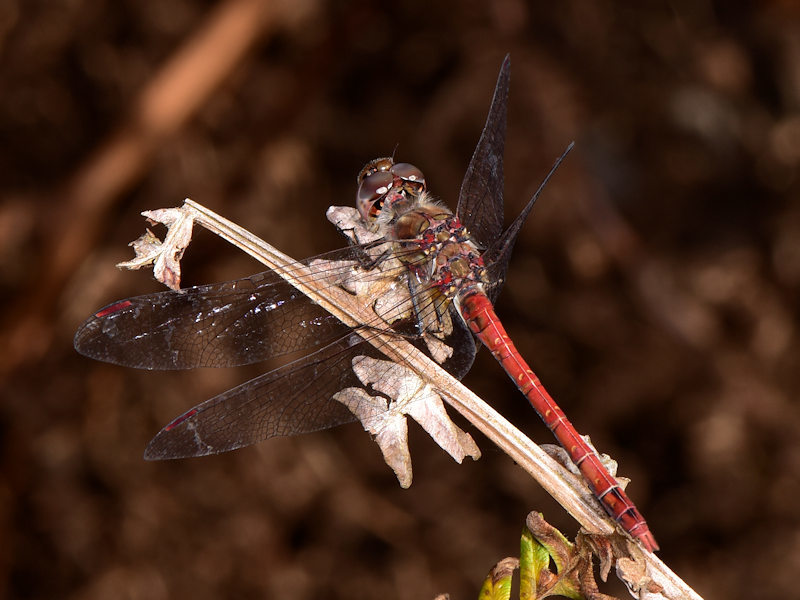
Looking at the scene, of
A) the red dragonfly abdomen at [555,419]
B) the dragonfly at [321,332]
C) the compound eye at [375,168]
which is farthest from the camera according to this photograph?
the compound eye at [375,168]

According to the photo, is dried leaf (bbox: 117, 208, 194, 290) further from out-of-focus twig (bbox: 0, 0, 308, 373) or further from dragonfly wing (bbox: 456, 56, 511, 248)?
out-of-focus twig (bbox: 0, 0, 308, 373)

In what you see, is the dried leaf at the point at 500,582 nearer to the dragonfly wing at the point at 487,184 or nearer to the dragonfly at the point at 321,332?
the dragonfly at the point at 321,332

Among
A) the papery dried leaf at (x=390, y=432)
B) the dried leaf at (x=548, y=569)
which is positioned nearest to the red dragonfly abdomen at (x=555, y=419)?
the dried leaf at (x=548, y=569)

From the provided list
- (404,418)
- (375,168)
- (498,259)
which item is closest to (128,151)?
(375,168)

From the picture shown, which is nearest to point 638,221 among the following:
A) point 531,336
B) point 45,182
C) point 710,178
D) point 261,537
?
point 710,178

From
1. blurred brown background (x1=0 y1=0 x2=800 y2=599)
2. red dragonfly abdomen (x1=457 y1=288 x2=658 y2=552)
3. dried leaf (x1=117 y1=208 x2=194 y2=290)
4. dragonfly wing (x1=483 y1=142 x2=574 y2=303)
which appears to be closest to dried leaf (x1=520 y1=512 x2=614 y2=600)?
red dragonfly abdomen (x1=457 y1=288 x2=658 y2=552)

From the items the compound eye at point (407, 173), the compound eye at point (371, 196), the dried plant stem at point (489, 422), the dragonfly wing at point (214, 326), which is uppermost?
the compound eye at point (407, 173)

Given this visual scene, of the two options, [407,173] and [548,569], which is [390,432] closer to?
[548,569]

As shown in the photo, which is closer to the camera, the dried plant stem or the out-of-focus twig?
the dried plant stem
